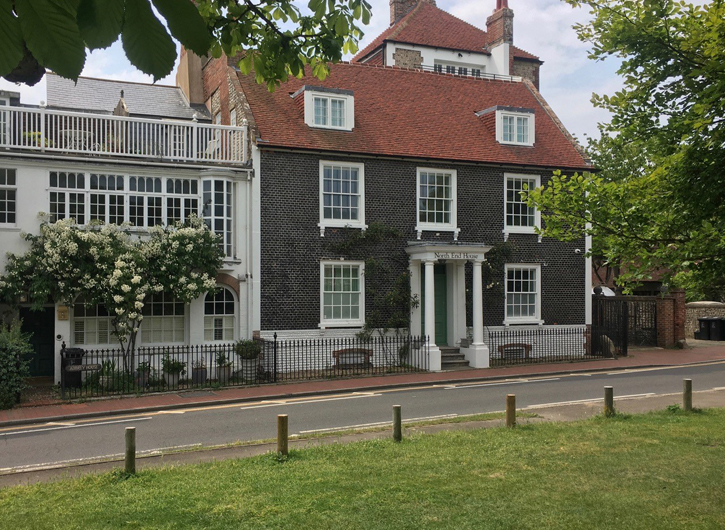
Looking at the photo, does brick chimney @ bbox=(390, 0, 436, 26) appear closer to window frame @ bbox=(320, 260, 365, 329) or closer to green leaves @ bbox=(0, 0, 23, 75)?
window frame @ bbox=(320, 260, 365, 329)

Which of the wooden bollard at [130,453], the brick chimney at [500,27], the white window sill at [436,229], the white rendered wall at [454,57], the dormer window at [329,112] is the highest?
the brick chimney at [500,27]

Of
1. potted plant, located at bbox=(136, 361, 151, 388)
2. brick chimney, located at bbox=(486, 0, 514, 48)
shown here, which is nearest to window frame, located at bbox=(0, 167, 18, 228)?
potted plant, located at bbox=(136, 361, 151, 388)

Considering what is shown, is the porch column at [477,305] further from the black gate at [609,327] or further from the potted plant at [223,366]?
the potted plant at [223,366]

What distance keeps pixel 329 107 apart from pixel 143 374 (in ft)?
35.4

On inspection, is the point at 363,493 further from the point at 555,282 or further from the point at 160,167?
the point at 555,282

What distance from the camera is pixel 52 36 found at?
1.63m

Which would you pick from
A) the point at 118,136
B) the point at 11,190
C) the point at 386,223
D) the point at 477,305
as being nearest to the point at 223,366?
the point at 386,223

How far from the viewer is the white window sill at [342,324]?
74.7 ft

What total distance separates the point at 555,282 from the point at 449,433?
16204mm

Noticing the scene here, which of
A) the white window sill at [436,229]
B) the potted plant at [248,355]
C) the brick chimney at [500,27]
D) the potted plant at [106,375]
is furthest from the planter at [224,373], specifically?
the brick chimney at [500,27]

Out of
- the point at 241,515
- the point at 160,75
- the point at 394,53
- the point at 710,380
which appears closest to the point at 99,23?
the point at 160,75

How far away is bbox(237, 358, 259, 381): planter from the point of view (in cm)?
2070

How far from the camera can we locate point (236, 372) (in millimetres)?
20625

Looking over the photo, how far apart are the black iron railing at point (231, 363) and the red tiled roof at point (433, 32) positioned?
71.4ft
